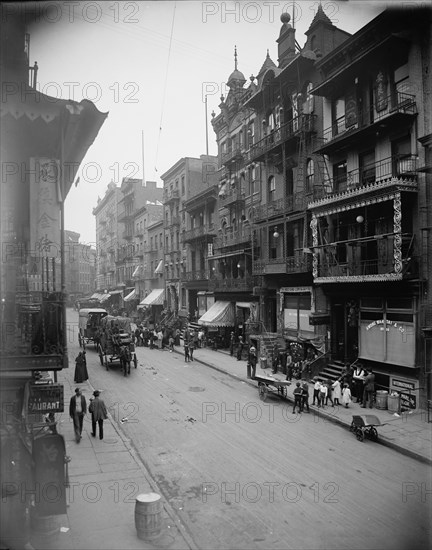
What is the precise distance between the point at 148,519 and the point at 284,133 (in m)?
22.3

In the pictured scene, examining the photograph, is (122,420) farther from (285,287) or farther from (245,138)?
(245,138)

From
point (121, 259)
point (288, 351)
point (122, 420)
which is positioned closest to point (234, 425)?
point (122, 420)

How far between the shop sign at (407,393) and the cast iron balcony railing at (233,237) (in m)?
15.4

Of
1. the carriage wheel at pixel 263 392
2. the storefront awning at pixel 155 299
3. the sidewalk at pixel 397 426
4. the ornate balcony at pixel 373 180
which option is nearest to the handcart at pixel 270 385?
the carriage wheel at pixel 263 392

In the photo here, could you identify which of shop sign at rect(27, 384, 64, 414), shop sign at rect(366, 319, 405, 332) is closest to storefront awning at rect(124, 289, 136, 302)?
shop sign at rect(366, 319, 405, 332)

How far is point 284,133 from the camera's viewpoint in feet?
83.5

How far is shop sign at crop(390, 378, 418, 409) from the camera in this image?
647 inches

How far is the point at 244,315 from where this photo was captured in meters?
32.7

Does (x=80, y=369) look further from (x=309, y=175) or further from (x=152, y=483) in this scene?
(x=309, y=175)

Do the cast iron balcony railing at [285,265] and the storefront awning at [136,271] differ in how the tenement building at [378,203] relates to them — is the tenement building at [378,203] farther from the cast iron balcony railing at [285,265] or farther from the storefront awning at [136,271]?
the storefront awning at [136,271]

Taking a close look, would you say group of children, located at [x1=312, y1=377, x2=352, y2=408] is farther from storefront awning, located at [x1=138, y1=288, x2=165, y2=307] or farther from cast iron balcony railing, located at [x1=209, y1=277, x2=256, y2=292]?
storefront awning, located at [x1=138, y1=288, x2=165, y2=307]

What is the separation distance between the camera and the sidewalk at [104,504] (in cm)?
724

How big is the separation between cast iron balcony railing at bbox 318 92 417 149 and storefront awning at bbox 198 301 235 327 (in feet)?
48.3

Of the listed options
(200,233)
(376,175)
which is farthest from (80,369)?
(200,233)
